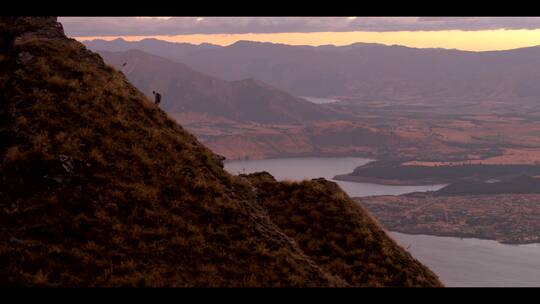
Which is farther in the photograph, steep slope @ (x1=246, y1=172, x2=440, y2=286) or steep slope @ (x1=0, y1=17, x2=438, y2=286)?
steep slope @ (x1=246, y1=172, x2=440, y2=286)

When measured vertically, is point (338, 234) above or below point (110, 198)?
below

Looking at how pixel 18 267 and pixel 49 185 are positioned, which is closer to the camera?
pixel 18 267

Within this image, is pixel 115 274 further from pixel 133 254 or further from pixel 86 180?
pixel 86 180

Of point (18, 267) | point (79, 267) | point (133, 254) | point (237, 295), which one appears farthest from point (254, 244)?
point (237, 295)

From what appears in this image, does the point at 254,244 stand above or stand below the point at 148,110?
below

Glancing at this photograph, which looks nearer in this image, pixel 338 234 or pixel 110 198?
pixel 110 198

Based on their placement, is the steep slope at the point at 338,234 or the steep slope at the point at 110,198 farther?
the steep slope at the point at 338,234
